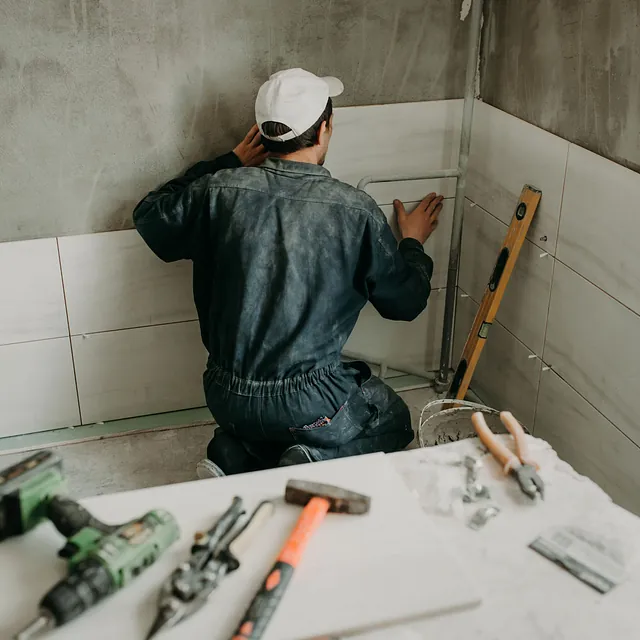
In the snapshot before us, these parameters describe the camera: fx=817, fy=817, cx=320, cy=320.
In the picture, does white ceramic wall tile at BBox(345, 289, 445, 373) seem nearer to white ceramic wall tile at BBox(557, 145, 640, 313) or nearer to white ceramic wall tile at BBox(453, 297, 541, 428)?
white ceramic wall tile at BBox(453, 297, 541, 428)

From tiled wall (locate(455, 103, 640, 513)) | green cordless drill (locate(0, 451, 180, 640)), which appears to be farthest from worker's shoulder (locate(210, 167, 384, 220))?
green cordless drill (locate(0, 451, 180, 640))

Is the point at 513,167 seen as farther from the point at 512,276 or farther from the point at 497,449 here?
the point at 497,449

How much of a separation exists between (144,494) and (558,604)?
0.64 metres

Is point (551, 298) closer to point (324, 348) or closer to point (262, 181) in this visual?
point (324, 348)

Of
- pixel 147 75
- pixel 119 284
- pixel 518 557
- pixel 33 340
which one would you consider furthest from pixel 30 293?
pixel 518 557

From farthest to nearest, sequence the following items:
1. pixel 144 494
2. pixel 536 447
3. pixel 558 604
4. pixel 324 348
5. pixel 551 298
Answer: pixel 551 298 → pixel 324 348 → pixel 536 447 → pixel 144 494 → pixel 558 604

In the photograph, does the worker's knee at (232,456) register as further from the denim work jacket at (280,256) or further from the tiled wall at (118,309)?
the tiled wall at (118,309)

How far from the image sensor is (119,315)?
8.23 feet

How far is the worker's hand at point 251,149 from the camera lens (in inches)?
89.3

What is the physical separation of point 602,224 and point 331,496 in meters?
1.15

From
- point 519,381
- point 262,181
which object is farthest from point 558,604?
point 519,381

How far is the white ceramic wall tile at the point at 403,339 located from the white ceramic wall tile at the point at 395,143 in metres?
0.42

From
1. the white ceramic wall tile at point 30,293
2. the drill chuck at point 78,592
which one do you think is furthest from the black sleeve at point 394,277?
the drill chuck at point 78,592

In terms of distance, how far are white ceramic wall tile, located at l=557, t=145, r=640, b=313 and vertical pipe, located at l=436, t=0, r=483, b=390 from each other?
0.49 m
